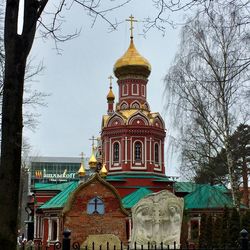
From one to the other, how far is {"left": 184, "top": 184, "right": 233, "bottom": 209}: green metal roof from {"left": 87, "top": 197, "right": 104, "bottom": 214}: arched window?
5.49 m

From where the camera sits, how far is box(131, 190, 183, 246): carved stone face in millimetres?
16406

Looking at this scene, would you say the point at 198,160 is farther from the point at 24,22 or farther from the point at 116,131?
the point at 24,22

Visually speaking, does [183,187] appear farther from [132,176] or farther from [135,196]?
[135,196]

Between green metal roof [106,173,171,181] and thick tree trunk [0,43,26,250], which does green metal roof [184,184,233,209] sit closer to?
green metal roof [106,173,171,181]

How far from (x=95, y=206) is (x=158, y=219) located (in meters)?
8.07

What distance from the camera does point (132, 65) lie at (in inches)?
1286

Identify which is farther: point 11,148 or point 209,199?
point 209,199

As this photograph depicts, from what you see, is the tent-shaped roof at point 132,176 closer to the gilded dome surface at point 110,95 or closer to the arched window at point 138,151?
the arched window at point 138,151

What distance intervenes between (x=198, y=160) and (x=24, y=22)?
15923 millimetres

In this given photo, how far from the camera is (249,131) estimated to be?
73.9 ft

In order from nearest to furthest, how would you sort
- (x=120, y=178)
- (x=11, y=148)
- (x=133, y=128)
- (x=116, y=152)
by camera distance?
(x=11, y=148)
(x=120, y=178)
(x=133, y=128)
(x=116, y=152)

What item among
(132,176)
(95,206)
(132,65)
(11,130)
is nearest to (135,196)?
(132,176)

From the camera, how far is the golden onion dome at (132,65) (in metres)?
32.7

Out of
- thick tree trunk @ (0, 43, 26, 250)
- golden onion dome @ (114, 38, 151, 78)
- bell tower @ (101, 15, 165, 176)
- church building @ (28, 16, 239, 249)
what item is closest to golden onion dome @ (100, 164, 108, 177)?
church building @ (28, 16, 239, 249)
